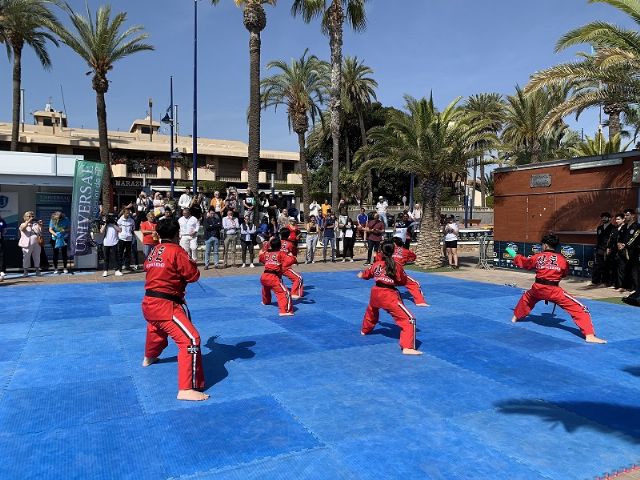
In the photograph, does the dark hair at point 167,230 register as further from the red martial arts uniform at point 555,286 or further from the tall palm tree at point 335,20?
the tall palm tree at point 335,20

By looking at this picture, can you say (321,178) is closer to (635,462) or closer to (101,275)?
(101,275)

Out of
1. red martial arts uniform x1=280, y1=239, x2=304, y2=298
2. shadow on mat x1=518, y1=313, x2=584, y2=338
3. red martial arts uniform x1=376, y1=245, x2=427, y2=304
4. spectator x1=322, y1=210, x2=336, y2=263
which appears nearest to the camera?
shadow on mat x1=518, y1=313, x2=584, y2=338

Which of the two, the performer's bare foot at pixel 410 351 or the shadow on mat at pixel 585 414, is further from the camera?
the performer's bare foot at pixel 410 351

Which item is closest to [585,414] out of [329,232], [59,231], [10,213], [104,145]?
[59,231]

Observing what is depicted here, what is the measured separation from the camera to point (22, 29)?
80.5ft

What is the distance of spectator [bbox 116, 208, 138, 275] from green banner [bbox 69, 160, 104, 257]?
923 millimetres

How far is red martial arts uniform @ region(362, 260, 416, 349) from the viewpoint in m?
6.90

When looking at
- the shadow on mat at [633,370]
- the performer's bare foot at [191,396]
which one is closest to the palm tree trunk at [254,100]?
the performer's bare foot at [191,396]

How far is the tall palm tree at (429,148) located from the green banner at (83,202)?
9048mm

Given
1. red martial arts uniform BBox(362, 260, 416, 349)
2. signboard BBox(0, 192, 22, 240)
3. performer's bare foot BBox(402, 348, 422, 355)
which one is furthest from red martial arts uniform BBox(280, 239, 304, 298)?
signboard BBox(0, 192, 22, 240)

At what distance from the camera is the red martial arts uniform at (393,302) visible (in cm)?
690

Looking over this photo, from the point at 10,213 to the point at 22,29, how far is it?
46.2ft

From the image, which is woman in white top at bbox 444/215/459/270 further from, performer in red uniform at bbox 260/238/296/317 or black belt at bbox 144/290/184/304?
black belt at bbox 144/290/184/304

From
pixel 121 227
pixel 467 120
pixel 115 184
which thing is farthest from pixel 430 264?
pixel 115 184
